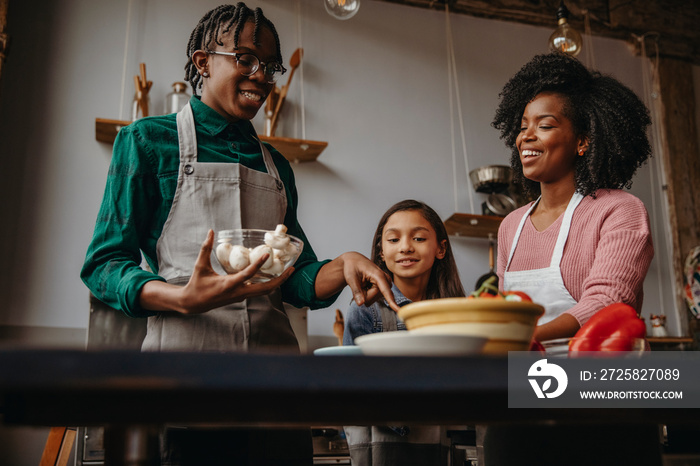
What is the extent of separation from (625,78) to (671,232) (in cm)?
122

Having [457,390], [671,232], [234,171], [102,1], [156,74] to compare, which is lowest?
[457,390]

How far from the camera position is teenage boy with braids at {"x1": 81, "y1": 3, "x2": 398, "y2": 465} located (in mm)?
1131

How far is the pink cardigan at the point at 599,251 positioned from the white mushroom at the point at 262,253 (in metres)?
0.58

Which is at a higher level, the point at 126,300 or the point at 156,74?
the point at 156,74

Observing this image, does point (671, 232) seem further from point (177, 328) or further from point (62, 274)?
point (177, 328)

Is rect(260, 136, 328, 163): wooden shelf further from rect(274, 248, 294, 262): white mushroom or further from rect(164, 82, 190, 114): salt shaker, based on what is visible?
rect(274, 248, 294, 262): white mushroom

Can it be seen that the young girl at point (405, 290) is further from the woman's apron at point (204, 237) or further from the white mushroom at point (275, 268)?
the white mushroom at point (275, 268)

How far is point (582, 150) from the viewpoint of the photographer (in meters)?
1.73

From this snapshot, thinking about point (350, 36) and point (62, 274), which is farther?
point (350, 36)

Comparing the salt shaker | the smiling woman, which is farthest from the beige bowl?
the salt shaker

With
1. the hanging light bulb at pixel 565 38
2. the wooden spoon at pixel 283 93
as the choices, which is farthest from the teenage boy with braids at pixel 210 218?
the hanging light bulb at pixel 565 38

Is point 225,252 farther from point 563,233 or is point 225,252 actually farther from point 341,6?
point 341,6

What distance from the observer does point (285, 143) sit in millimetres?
3746

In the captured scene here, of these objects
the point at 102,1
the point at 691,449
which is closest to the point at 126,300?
the point at 691,449
